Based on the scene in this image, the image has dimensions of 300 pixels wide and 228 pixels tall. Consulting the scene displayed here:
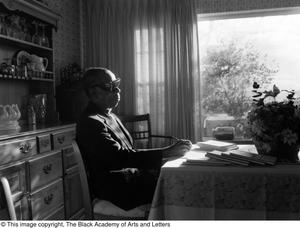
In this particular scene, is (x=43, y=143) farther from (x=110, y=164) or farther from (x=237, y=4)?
(x=237, y=4)

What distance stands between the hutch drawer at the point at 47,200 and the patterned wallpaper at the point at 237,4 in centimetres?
263

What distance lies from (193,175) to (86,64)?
10.1ft

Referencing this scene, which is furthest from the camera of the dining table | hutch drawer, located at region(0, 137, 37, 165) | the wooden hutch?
the wooden hutch

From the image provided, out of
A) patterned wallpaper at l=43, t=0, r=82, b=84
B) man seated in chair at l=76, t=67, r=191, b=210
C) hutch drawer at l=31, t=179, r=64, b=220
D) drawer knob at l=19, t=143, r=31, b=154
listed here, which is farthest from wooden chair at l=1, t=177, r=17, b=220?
patterned wallpaper at l=43, t=0, r=82, b=84

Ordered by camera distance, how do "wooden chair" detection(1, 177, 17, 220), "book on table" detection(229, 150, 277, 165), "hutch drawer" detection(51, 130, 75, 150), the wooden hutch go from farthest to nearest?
1. "hutch drawer" detection(51, 130, 75, 150)
2. the wooden hutch
3. "book on table" detection(229, 150, 277, 165)
4. "wooden chair" detection(1, 177, 17, 220)

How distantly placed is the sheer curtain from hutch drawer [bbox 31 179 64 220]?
5.19 feet

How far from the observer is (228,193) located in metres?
1.47

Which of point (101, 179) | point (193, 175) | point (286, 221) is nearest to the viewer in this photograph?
point (286, 221)

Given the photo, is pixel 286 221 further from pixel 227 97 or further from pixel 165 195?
pixel 227 97

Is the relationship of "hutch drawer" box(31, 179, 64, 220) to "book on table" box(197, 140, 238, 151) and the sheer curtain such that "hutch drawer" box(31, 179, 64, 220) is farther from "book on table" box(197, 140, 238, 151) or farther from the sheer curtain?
the sheer curtain

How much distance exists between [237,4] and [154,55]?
115cm

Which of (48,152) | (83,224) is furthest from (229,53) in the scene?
(83,224)

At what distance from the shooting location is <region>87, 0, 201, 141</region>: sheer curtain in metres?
3.94

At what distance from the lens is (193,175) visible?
1.51 metres
